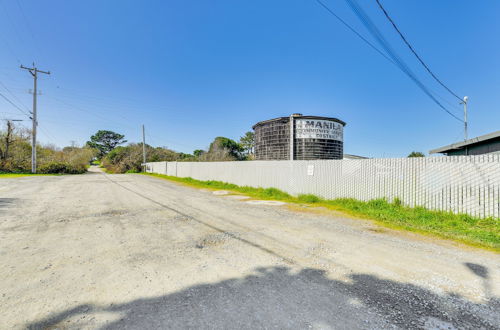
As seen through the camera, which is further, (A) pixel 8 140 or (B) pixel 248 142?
(B) pixel 248 142

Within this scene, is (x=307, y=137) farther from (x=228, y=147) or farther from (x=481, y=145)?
(x=228, y=147)

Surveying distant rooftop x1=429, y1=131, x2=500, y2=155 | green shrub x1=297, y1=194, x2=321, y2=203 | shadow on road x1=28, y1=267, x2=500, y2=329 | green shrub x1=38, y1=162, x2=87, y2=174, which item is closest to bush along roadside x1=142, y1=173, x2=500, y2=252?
green shrub x1=297, y1=194, x2=321, y2=203

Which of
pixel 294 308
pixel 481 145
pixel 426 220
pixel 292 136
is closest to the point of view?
pixel 294 308

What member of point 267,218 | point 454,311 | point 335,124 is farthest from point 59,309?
point 335,124

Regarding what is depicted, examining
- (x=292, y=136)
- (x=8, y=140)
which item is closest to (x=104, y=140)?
(x=8, y=140)

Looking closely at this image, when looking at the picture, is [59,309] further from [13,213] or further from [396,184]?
[396,184]

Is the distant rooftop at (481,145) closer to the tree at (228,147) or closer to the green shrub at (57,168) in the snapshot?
the tree at (228,147)

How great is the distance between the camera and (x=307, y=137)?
1448 cm

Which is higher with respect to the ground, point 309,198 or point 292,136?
point 292,136

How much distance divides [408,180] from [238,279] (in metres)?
6.54

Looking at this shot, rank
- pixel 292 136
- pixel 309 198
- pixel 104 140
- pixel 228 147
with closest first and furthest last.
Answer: pixel 309 198 < pixel 292 136 < pixel 228 147 < pixel 104 140

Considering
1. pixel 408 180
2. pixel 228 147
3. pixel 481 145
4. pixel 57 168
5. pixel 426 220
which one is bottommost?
pixel 426 220

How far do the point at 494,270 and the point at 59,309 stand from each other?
16.6 feet

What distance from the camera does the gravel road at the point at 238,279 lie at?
178 centimetres
